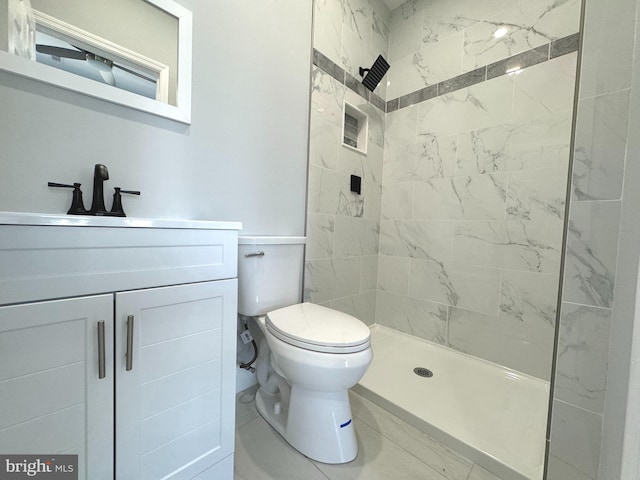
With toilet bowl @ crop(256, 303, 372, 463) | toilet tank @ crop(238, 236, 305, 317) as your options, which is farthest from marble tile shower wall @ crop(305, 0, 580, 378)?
toilet bowl @ crop(256, 303, 372, 463)

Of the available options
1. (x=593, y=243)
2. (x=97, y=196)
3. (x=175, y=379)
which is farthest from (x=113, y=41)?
(x=593, y=243)

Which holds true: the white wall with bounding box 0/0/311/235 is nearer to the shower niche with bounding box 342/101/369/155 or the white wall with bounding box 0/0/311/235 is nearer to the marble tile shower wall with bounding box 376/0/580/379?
the shower niche with bounding box 342/101/369/155

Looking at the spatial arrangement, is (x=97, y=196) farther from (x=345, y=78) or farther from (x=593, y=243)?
(x=345, y=78)

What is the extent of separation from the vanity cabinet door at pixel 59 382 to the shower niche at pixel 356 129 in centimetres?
167

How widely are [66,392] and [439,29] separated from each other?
249cm

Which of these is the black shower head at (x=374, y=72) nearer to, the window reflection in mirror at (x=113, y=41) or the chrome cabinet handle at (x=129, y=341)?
the window reflection in mirror at (x=113, y=41)

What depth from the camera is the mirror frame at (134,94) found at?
2.42 ft

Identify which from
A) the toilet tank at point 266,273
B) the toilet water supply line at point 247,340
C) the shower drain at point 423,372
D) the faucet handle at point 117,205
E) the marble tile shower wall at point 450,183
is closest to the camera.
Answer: the faucet handle at point 117,205

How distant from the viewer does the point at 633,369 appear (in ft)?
1.43

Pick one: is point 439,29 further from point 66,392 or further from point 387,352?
point 66,392

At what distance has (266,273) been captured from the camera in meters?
1.20

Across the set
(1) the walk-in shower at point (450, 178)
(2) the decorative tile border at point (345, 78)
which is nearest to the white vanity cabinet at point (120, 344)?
(1) the walk-in shower at point (450, 178)

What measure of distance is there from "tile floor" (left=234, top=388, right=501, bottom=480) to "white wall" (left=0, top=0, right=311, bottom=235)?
93 centimetres

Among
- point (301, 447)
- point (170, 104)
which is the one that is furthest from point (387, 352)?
point (170, 104)
